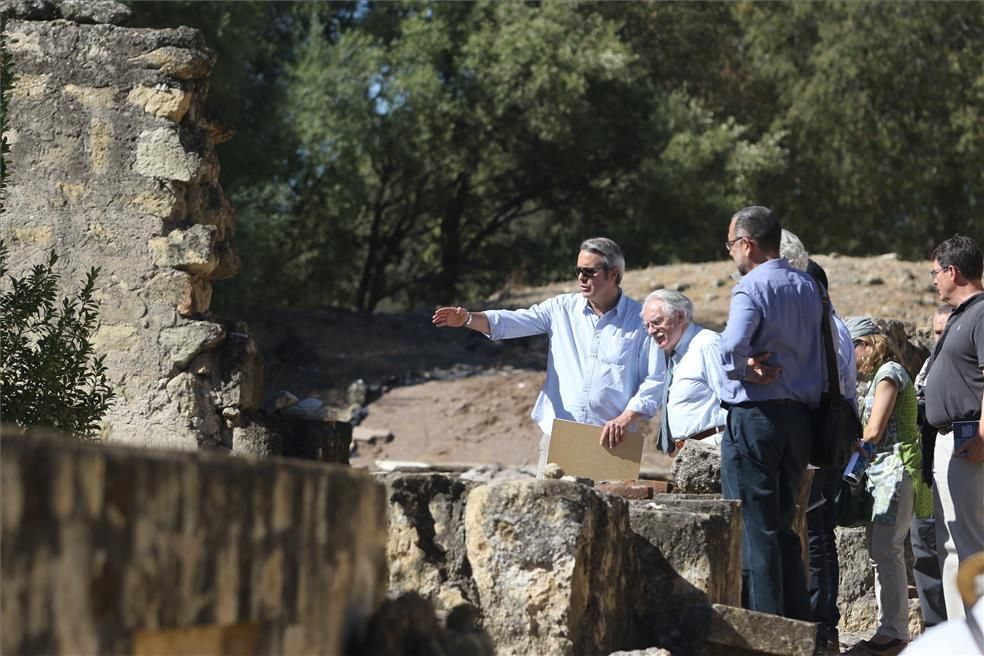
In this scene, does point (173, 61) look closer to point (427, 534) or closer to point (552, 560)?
point (427, 534)

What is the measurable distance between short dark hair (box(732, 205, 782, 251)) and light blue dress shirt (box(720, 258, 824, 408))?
0.16 m

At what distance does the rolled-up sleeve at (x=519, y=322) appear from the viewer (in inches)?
251

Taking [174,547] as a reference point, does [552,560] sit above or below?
above

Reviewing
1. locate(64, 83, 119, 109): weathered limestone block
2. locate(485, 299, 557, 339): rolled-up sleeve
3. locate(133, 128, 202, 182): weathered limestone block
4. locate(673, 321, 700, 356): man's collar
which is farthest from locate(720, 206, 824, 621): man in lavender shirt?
locate(64, 83, 119, 109): weathered limestone block

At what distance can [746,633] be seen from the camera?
4414mm

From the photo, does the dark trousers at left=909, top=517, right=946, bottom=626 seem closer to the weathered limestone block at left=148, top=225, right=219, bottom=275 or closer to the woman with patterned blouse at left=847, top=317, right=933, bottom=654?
the woman with patterned blouse at left=847, top=317, right=933, bottom=654

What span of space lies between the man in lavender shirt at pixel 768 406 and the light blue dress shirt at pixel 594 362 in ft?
3.45

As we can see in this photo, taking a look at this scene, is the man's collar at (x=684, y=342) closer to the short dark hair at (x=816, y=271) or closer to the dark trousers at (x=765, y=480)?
the short dark hair at (x=816, y=271)

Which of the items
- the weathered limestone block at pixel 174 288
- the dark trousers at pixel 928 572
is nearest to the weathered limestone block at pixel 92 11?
the weathered limestone block at pixel 174 288

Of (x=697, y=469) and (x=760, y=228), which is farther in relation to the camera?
(x=697, y=469)

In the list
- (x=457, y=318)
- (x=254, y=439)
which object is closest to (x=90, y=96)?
(x=254, y=439)

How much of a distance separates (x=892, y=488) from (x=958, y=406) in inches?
28.3

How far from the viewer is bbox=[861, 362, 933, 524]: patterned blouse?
611 centimetres

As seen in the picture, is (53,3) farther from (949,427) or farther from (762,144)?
(762,144)
